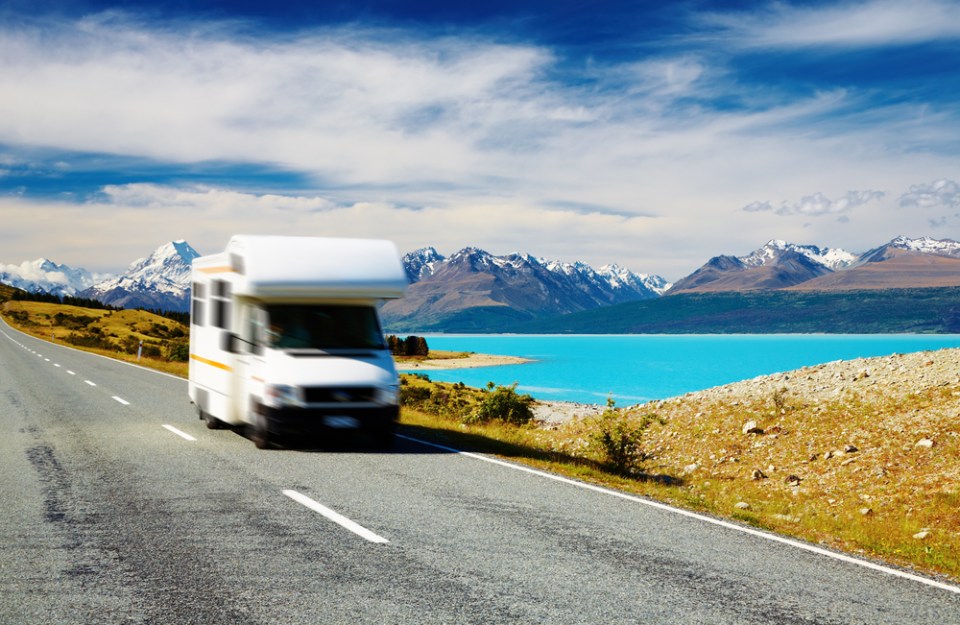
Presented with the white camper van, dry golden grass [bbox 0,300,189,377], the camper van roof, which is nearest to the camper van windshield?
the white camper van

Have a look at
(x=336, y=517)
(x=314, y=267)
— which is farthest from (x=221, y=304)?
(x=336, y=517)

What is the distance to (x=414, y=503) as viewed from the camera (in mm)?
8734

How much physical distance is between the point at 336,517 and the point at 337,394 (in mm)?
4145

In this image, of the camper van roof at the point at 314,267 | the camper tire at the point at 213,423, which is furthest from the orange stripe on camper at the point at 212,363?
the camper van roof at the point at 314,267

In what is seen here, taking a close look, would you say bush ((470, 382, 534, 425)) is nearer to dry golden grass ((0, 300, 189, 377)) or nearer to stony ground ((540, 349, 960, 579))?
stony ground ((540, 349, 960, 579))

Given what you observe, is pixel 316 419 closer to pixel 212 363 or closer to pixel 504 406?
pixel 212 363

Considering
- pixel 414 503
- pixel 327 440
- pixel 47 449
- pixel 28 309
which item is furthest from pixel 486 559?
pixel 28 309

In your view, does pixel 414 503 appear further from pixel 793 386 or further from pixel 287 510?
pixel 793 386

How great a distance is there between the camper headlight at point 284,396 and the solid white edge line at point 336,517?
272 cm

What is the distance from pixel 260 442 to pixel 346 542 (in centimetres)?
598

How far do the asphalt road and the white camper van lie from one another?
977 mm

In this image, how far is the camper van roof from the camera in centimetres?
1219

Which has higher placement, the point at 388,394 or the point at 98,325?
the point at 388,394

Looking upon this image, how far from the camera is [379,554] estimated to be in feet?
21.7
